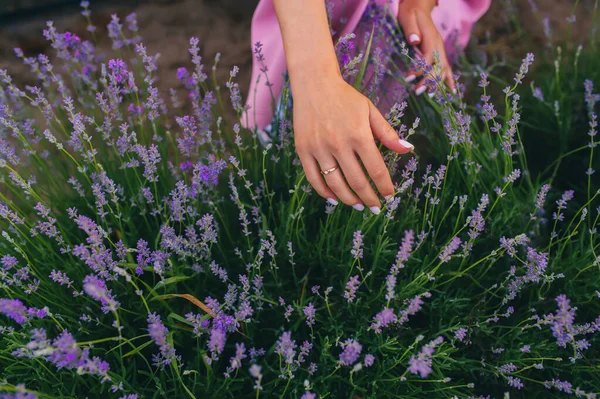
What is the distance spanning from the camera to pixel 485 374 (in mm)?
1540

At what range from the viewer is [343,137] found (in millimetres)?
1317

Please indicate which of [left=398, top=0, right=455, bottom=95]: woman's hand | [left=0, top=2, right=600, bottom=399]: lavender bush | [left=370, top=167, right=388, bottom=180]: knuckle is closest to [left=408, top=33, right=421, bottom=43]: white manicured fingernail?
[left=398, top=0, right=455, bottom=95]: woman's hand

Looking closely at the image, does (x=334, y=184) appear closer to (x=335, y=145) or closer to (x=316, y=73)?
(x=335, y=145)

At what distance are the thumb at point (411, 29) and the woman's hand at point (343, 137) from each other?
0.79 m

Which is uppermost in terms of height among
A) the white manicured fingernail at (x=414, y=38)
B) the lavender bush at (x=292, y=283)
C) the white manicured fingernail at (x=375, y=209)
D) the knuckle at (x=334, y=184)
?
the white manicured fingernail at (x=414, y=38)

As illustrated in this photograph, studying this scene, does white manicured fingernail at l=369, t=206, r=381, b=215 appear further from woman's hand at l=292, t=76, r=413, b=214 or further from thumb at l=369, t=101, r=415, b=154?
thumb at l=369, t=101, r=415, b=154

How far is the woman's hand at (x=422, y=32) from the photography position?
1985 millimetres

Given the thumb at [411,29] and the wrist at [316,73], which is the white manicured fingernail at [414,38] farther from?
the wrist at [316,73]

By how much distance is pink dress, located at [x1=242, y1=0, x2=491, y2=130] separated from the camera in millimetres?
2043

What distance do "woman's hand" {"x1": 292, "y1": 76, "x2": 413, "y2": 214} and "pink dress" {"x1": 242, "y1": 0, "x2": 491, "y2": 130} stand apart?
57 cm

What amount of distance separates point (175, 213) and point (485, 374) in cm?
110

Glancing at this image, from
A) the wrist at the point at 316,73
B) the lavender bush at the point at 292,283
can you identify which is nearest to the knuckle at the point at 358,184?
the lavender bush at the point at 292,283

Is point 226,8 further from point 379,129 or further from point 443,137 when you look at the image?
point 379,129

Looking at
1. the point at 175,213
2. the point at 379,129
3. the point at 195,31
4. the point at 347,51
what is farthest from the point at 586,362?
the point at 195,31
